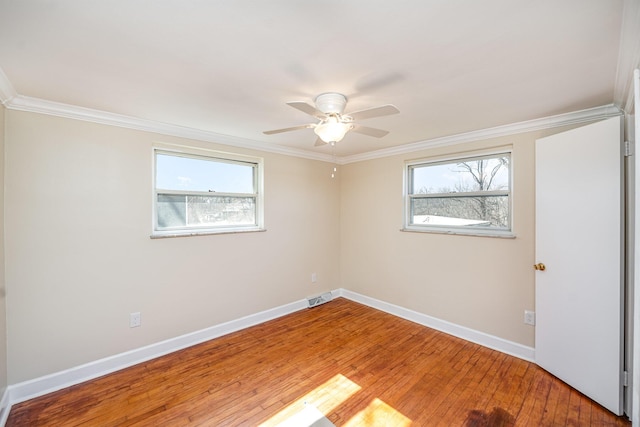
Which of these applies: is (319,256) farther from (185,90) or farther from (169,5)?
(169,5)

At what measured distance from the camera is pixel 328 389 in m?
2.15

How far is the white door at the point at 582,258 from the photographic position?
1.90 metres

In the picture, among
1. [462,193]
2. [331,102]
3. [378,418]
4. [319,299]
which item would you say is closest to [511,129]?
[462,193]

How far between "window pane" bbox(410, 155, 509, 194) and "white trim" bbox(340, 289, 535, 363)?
1.55 metres

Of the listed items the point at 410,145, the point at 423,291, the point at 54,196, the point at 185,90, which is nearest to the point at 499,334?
the point at 423,291

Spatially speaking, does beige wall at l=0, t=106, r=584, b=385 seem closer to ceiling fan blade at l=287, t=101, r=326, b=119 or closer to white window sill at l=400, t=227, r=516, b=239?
white window sill at l=400, t=227, r=516, b=239

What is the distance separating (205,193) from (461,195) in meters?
2.92

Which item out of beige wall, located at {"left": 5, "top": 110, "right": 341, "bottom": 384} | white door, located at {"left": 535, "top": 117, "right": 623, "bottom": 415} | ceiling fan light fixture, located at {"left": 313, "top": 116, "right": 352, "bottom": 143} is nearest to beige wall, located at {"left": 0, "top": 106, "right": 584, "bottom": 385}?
beige wall, located at {"left": 5, "top": 110, "right": 341, "bottom": 384}

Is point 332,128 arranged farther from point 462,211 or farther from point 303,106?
point 462,211

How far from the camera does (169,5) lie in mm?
1095

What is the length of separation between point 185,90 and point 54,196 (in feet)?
4.62

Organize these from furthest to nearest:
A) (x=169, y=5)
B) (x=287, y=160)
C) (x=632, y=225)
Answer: (x=287, y=160), (x=632, y=225), (x=169, y=5)

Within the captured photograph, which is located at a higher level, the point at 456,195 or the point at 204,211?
the point at 456,195

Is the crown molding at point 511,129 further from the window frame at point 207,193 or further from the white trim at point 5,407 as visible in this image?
the white trim at point 5,407
